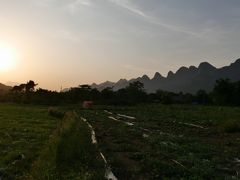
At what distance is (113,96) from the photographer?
138875 mm

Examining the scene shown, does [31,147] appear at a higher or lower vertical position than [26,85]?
lower

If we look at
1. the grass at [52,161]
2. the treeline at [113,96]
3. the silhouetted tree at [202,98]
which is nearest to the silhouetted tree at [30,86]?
the treeline at [113,96]

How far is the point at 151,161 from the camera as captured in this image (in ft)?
58.3

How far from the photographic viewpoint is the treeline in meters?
109

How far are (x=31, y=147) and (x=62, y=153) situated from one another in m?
5.54

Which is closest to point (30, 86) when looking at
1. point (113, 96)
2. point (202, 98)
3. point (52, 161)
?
point (113, 96)

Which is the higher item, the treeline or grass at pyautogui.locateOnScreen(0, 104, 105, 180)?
the treeline

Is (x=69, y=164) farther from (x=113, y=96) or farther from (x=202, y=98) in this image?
(x=202, y=98)

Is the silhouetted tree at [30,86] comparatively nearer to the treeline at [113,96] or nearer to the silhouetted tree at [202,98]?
the treeline at [113,96]

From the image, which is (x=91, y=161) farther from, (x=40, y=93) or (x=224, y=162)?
(x=40, y=93)

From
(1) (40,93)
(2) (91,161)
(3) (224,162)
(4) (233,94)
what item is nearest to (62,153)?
(2) (91,161)

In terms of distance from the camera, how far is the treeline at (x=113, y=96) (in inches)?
4279

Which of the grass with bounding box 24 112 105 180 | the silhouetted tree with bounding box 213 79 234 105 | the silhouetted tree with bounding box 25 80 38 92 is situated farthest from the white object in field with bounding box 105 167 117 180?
the silhouetted tree with bounding box 25 80 38 92

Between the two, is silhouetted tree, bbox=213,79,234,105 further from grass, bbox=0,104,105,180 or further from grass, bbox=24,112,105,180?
grass, bbox=24,112,105,180
